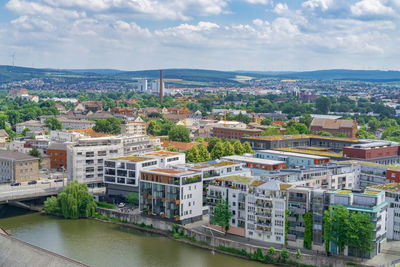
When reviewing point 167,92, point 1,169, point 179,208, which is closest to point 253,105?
point 167,92

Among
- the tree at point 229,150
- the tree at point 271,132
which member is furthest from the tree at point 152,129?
the tree at point 229,150

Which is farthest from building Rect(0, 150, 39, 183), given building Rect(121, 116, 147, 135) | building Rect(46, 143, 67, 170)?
building Rect(121, 116, 147, 135)

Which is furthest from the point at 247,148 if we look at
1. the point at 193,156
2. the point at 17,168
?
the point at 17,168

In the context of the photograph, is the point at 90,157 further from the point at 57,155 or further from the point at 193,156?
the point at 57,155

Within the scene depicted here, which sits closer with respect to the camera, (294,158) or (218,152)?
(294,158)

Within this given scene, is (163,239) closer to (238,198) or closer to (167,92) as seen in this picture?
(238,198)

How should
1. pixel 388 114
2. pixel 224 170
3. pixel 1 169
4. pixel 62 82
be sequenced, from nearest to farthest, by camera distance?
pixel 224 170, pixel 1 169, pixel 388 114, pixel 62 82
